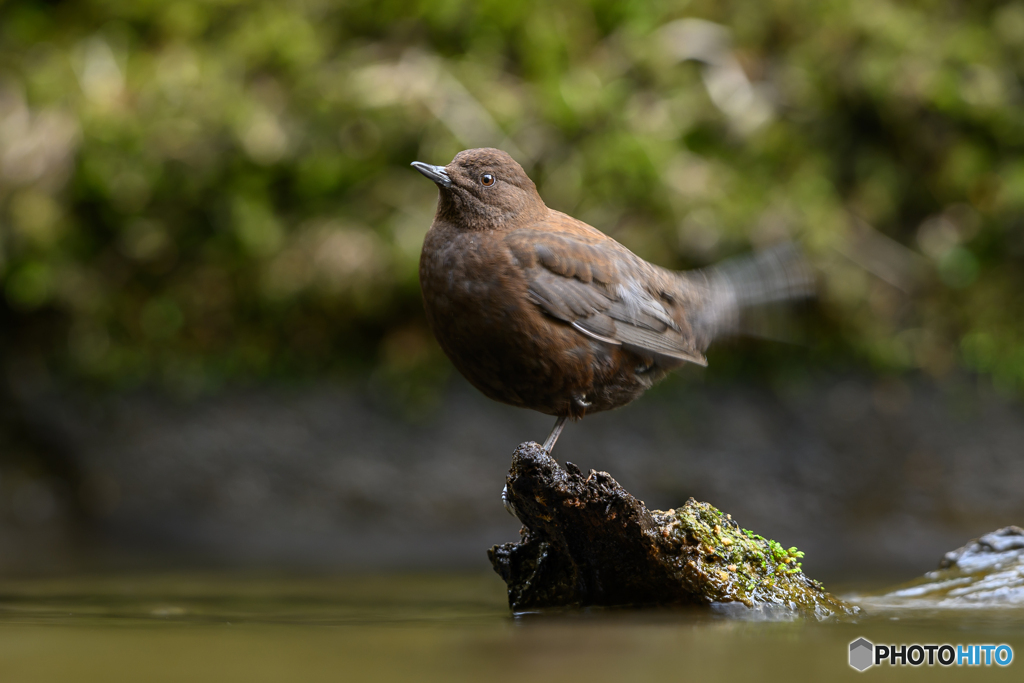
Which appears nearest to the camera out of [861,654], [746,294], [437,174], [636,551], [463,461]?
[861,654]

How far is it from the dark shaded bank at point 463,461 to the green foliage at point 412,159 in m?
0.31

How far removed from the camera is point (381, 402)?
6.63 meters

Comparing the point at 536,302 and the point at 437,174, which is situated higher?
the point at 437,174

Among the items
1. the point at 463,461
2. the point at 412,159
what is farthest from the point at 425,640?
the point at 412,159

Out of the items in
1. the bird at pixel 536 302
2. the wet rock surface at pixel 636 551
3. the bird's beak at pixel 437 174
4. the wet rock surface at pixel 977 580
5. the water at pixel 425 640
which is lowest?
the water at pixel 425 640

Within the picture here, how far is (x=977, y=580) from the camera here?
13.0 feet

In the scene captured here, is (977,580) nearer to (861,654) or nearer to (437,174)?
(861,654)

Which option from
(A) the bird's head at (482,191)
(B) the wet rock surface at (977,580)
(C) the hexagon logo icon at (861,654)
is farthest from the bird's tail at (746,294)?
(C) the hexagon logo icon at (861,654)

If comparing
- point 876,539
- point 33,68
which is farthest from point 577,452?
point 33,68

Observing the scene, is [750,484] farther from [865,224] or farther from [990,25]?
[990,25]

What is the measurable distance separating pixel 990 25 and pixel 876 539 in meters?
4.06

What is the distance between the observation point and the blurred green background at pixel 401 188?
646 centimetres

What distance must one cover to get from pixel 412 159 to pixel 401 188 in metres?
0.26

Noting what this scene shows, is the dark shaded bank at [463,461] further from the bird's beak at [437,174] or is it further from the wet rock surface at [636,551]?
the bird's beak at [437,174]
